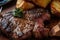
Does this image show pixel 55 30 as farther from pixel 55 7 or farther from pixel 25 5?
pixel 25 5

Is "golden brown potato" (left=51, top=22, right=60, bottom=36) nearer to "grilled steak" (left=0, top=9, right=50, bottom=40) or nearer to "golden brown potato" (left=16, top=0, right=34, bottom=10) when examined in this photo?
"grilled steak" (left=0, top=9, right=50, bottom=40)

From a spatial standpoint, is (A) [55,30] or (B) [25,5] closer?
(A) [55,30]

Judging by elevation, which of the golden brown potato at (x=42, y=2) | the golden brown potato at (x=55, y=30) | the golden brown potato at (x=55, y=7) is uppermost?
the golden brown potato at (x=42, y=2)

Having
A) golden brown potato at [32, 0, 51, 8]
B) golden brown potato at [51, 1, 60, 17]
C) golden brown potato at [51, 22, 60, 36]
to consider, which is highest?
golden brown potato at [32, 0, 51, 8]

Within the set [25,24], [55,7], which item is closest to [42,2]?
[55,7]

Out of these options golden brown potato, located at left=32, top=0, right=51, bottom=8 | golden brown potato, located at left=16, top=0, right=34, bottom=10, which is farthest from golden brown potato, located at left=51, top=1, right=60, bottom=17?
golden brown potato, located at left=16, top=0, right=34, bottom=10

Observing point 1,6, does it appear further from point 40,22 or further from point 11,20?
point 40,22

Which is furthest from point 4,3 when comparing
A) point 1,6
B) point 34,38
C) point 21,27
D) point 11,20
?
point 34,38

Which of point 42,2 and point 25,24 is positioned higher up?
point 42,2

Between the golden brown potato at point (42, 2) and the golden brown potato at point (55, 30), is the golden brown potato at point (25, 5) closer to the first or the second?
the golden brown potato at point (42, 2)

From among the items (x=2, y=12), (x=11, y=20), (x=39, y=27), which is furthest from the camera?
(x=2, y=12)

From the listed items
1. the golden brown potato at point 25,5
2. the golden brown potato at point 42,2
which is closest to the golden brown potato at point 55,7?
the golden brown potato at point 42,2
